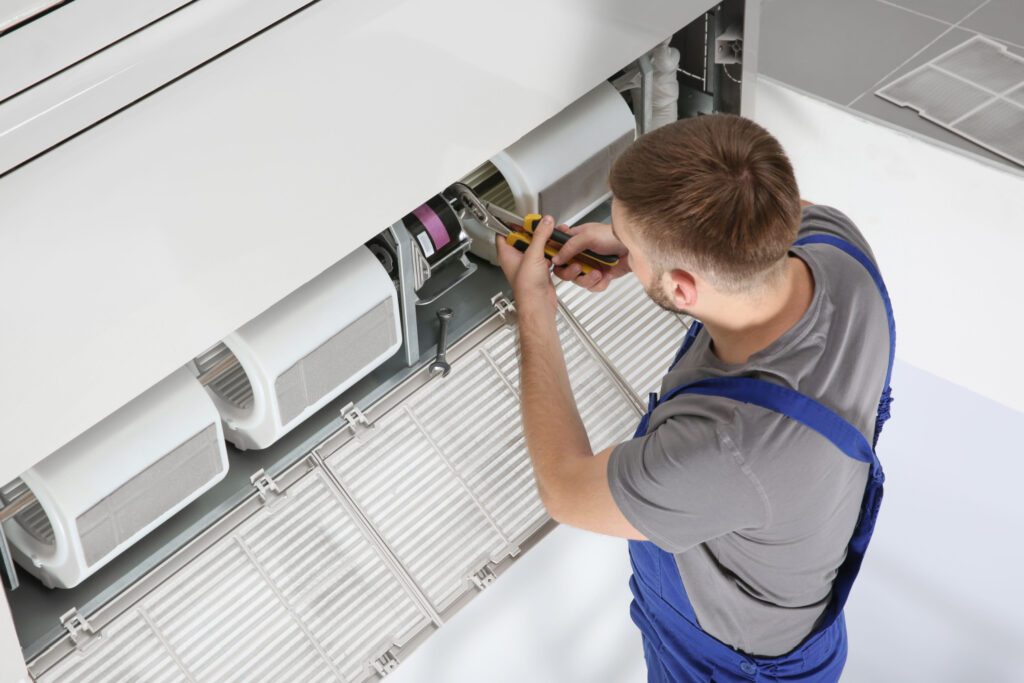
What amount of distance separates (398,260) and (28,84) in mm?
837

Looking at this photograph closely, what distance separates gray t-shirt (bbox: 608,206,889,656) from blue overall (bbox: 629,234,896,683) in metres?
0.05

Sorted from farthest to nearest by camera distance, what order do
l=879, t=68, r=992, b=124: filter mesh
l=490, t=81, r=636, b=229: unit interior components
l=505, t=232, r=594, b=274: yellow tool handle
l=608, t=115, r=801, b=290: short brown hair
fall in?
l=879, t=68, r=992, b=124: filter mesh, l=490, t=81, r=636, b=229: unit interior components, l=505, t=232, r=594, b=274: yellow tool handle, l=608, t=115, r=801, b=290: short brown hair

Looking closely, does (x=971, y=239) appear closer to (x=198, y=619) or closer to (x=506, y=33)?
(x=506, y=33)

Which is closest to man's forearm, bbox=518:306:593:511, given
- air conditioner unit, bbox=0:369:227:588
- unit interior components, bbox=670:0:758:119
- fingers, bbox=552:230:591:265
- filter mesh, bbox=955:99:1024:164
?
fingers, bbox=552:230:591:265

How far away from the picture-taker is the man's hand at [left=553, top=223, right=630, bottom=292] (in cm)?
186

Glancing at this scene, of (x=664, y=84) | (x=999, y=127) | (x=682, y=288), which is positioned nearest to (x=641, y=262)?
(x=682, y=288)

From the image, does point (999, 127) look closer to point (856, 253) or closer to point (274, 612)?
point (856, 253)

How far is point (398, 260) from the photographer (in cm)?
200

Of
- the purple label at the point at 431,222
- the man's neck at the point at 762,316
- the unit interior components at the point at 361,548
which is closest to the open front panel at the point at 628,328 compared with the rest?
the unit interior components at the point at 361,548

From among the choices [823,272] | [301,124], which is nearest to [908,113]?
[823,272]

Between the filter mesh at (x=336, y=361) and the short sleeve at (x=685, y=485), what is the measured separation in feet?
1.92

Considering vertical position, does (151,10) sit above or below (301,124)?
above

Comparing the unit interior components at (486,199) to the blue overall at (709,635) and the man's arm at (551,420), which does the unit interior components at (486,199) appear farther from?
the blue overall at (709,635)

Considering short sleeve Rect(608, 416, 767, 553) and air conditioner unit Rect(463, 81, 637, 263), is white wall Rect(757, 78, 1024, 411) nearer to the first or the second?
air conditioner unit Rect(463, 81, 637, 263)
